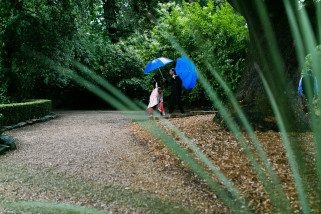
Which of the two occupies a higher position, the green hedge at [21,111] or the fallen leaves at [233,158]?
the green hedge at [21,111]

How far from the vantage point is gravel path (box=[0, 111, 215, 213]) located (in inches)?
189

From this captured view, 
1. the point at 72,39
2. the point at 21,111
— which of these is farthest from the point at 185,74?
the point at 21,111

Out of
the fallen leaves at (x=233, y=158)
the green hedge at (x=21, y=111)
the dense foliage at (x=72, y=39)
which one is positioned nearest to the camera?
the fallen leaves at (x=233, y=158)

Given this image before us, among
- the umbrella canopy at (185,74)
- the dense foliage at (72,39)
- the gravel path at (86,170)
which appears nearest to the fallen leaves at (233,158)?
the gravel path at (86,170)

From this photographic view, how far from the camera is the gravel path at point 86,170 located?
4.79 meters

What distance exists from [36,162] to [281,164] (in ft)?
12.2

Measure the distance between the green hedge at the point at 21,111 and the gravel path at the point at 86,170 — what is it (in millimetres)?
744

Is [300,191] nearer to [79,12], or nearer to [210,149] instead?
[210,149]

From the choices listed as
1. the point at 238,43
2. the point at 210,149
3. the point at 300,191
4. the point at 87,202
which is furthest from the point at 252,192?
the point at 238,43

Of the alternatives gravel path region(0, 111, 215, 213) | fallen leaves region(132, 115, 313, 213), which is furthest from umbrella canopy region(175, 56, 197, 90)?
fallen leaves region(132, 115, 313, 213)

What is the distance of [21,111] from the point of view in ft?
39.6

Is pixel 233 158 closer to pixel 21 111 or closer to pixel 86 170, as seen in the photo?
pixel 86 170

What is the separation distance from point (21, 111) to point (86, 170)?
21.0 feet

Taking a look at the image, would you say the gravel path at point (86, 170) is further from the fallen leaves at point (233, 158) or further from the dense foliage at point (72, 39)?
the dense foliage at point (72, 39)
